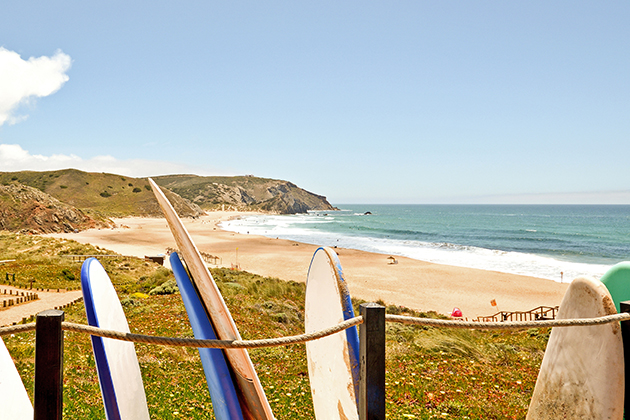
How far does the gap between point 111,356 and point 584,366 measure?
279 cm

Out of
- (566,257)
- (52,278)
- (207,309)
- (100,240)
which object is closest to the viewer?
(207,309)

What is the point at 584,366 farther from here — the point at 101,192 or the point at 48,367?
the point at 101,192

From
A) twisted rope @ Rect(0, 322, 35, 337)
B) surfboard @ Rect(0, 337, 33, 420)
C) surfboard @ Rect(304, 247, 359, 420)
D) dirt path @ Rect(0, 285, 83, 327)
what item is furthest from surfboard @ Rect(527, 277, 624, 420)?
dirt path @ Rect(0, 285, 83, 327)

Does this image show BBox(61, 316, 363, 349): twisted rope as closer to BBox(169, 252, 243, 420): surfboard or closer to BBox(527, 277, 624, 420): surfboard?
BBox(169, 252, 243, 420): surfboard

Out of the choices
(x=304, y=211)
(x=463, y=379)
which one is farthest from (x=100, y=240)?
(x=304, y=211)

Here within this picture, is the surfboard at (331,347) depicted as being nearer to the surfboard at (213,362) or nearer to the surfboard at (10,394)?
the surfboard at (213,362)

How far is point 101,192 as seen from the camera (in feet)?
323

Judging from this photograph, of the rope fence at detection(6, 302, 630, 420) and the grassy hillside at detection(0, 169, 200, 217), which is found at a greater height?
the grassy hillside at detection(0, 169, 200, 217)

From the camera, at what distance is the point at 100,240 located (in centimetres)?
3903

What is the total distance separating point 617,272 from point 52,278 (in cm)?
1603

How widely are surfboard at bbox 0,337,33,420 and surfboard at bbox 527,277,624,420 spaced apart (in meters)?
3.18

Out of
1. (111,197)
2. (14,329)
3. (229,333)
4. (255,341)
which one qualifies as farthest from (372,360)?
(111,197)

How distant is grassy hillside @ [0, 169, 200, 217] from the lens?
88750 mm

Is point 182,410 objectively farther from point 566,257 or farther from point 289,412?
point 566,257
